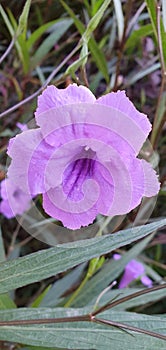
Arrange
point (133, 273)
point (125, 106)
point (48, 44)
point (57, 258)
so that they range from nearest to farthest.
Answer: point (125, 106), point (57, 258), point (133, 273), point (48, 44)

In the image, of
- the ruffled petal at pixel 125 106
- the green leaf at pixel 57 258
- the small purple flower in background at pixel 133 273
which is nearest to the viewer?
the ruffled petal at pixel 125 106

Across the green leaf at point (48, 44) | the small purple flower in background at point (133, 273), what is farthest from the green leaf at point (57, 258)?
the green leaf at point (48, 44)

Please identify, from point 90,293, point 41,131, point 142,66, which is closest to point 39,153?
point 41,131

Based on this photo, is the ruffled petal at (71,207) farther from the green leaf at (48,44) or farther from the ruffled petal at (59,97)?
the green leaf at (48,44)

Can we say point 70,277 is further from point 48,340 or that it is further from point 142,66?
point 142,66

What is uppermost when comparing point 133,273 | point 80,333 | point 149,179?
point 149,179

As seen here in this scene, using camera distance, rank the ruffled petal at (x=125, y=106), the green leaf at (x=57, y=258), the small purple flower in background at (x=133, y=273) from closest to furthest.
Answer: the ruffled petal at (x=125, y=106), the green leaf at (x=57, y=258), the small purple flower in background at (x=133, y=273)

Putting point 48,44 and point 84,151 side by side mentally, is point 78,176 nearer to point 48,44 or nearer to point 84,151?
point 84,151

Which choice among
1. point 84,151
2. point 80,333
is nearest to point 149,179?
point 84,151
